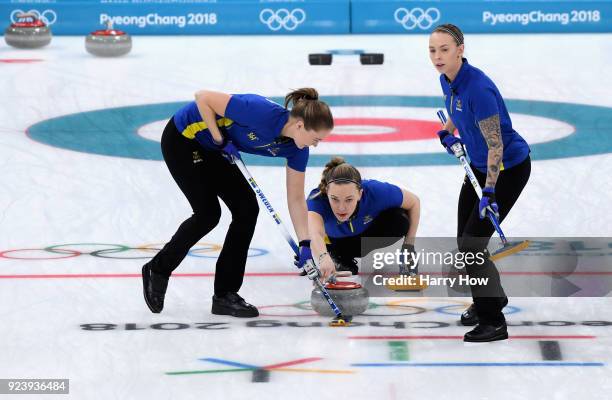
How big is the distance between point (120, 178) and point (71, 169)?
22.6 inches

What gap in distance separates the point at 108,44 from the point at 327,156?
7.84 metres

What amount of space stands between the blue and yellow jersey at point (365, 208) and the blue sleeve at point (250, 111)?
0.88 metres

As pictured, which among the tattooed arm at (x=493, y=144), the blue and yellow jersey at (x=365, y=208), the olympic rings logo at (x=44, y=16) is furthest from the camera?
the olympic rings logo at (x=44, y=16)

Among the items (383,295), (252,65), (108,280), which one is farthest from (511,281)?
(252,65)

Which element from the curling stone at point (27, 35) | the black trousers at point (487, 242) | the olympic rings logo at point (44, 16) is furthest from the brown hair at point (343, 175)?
the olympic rings logo at point (44, 16)

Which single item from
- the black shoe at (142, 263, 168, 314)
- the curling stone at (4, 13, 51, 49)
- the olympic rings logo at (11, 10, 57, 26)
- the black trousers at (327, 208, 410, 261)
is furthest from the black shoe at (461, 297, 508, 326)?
the olympic rings logo at (11, 10, 57, 26)

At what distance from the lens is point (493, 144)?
5094mm

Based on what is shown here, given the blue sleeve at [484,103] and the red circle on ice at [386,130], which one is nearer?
the blue sleeve at [484,103]

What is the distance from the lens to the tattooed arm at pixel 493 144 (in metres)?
5.09

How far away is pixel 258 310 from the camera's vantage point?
581cm

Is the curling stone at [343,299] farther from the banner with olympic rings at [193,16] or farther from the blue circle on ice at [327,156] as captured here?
the banner with olympic rings at [193,16]

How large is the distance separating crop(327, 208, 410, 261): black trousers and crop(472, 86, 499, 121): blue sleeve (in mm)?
1369

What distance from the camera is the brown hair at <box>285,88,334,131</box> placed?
5184mm

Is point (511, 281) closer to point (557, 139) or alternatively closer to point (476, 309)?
point (476, 309)
